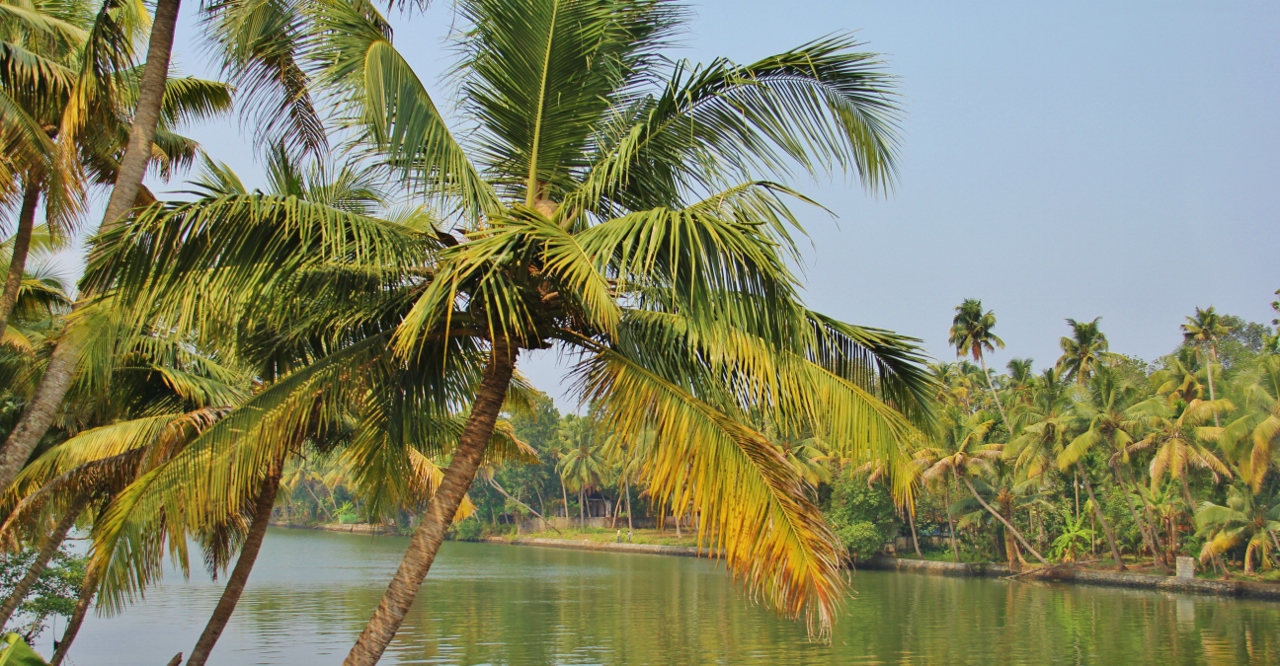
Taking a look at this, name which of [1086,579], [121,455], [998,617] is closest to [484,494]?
[1086,579]

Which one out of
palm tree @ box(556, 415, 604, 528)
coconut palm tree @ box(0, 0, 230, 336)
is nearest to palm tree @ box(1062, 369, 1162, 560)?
palm tree @ box(556, 415, 604, 528)

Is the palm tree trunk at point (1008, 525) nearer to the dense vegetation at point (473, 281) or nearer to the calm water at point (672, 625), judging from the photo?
the calm water at point (672, 625)

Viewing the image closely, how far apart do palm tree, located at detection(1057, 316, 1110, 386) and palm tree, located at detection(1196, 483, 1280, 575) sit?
1463cm

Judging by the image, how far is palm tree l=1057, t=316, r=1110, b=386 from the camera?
47625 mm

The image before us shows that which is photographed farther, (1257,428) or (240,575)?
(1257,428)

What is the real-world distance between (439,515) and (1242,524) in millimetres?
34264

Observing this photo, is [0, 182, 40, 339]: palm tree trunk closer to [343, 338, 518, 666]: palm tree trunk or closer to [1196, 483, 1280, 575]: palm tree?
[343, 338, 518, 666]: palm tree trunk

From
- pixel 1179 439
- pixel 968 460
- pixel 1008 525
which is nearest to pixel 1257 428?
pixel 1179 439

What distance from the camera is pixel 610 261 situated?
4.95 m

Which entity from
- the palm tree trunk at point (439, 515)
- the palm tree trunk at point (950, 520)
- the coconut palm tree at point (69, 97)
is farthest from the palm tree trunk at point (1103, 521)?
the palm tree trunk at point (439, 515)

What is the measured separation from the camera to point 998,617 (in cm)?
2794

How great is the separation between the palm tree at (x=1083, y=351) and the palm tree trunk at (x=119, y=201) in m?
47.6

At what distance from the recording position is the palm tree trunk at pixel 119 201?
225 inches

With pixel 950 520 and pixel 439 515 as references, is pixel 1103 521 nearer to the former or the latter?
pixel 950 520
